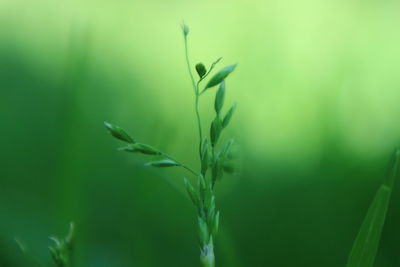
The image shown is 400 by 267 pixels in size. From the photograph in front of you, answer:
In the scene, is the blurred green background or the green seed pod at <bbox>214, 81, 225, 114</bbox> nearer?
the green seed pod at <bbox>214, 81, 225, 114</bbox>

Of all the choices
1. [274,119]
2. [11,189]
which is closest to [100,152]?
[11,189]

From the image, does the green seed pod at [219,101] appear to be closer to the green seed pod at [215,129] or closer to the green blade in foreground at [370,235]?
the green seed pod at [215,129]

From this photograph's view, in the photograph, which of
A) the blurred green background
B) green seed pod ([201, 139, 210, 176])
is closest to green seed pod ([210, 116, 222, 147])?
green seed pod ([201, 139, 210, 176])

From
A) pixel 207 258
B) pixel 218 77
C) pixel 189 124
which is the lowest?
pixel 189 124

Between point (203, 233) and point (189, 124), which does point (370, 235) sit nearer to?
point (203, 233)

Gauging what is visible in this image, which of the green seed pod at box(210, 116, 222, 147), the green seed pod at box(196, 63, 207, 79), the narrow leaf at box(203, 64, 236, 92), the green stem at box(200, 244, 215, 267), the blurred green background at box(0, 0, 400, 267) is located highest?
the green seed pod at box(196, 63, 207, 79)

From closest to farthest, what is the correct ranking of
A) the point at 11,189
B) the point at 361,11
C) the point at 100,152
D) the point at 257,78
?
the point at 11,189
the point at 100,152
the point at 257,78
the point at 361,11

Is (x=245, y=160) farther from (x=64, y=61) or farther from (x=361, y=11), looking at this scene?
(x=361, y=11)

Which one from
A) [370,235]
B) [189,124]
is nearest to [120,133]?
[370,235]

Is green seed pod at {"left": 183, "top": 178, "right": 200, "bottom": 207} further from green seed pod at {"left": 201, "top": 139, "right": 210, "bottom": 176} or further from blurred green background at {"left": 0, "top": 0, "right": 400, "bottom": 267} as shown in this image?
blurred green background at {"left": 0, "top": 0, "right": 400, "bottom": 267}
